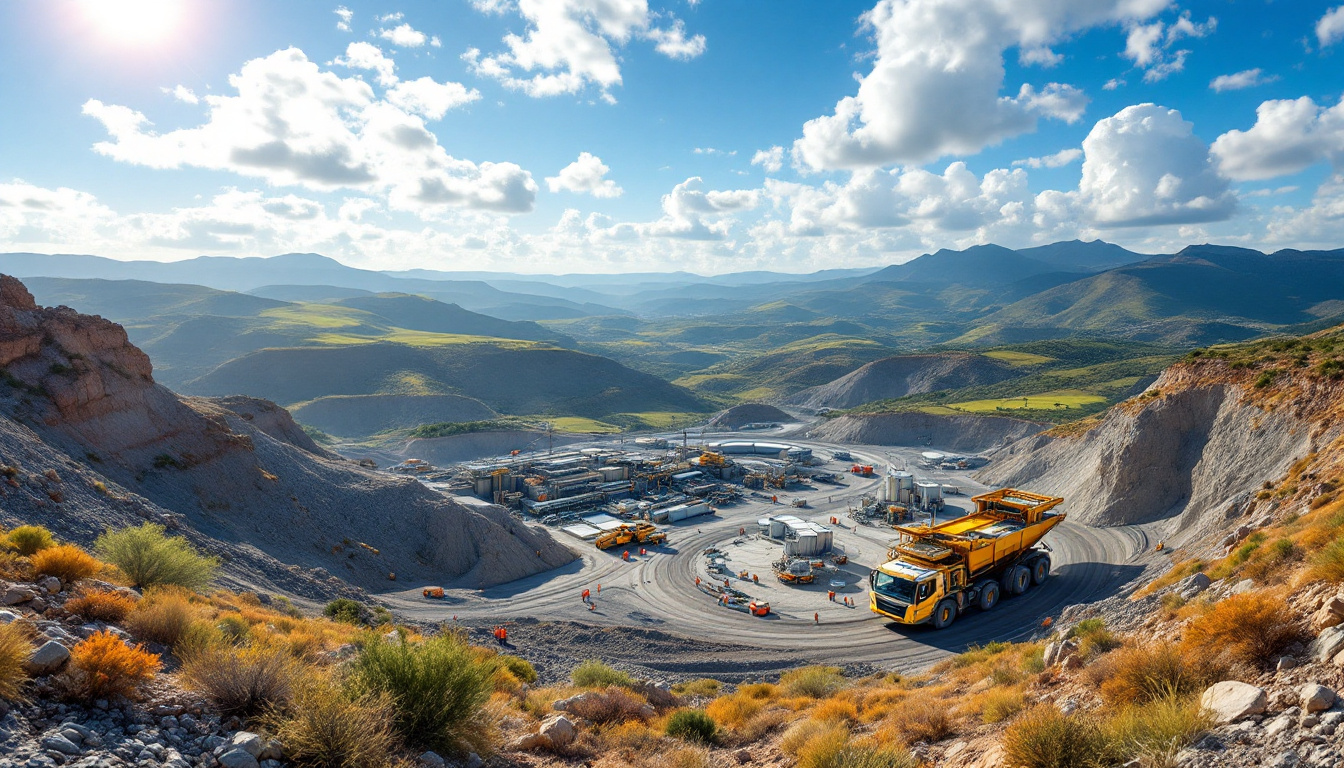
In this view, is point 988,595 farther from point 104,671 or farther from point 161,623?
point 104,671

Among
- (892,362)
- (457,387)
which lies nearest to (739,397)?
(892,362)

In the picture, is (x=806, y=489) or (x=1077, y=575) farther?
(x=806, y=489)

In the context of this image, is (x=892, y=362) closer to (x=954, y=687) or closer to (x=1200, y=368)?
(x=1200, y=368)

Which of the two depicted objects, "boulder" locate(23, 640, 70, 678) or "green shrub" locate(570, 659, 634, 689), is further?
"green shrub" locate(570, 659, 634, 689)

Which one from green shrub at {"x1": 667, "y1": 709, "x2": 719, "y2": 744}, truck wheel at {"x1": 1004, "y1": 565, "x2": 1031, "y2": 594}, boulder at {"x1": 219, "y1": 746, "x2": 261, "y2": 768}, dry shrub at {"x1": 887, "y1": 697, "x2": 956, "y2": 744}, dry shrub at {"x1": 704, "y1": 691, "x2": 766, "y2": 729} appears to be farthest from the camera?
truck wheel at {"x1": 1004, "y1": 565, "x2": 1031, "y2": 594}

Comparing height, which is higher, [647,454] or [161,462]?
[161,462]

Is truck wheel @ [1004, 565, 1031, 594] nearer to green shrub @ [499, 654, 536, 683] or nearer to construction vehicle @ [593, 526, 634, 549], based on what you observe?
green shrub @ [499, 654, 536, 683]

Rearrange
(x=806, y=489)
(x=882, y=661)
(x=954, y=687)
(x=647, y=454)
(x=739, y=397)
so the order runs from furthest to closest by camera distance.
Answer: (x=739, y=397) → (x=647, y=454) → (x=806, y=489) → (x=882, y=661) → (x=954, y=687)

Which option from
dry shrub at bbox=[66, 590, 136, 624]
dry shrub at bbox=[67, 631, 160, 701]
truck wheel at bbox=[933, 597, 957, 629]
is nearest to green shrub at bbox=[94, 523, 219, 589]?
dry shrub at bbox=[66, 590, 136, 624]
